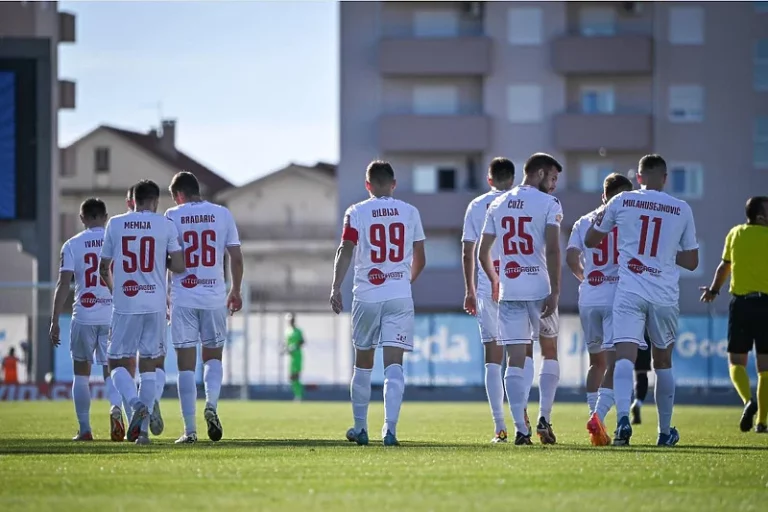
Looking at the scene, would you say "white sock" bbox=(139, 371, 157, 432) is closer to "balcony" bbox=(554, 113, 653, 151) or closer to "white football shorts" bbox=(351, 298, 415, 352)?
"white football shorts" bbox=(351, 298, 415, 352)

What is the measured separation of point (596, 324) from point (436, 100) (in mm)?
55492

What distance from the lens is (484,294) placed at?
14.6 meters

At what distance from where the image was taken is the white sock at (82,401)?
15.9 metres

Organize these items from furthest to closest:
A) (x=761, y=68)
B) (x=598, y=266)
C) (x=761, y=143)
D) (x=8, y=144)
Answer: (x=761, y=143), (x=761, y=68), (x=8, y=144), (x=598, y=266)

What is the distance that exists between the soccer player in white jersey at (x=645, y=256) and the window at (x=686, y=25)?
5658cm

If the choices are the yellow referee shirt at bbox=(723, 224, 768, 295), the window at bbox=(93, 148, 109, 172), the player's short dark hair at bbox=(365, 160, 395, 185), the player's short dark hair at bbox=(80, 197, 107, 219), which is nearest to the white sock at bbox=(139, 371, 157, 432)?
the player's short dark hair at bbox=(80, 197, 107, 219)

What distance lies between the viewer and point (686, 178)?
69562 mm

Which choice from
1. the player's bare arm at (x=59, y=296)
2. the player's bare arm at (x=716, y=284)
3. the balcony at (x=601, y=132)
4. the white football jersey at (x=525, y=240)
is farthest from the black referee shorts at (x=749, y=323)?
the balcony at (x=601, y=132)

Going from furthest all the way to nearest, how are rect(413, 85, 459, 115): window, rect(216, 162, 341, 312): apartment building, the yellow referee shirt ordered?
1. rect(216, 162, 341, 312): apartment building
2. rect(413, 85, 459, 115): window
3. the yellow referee shirt

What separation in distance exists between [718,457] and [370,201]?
359 cm

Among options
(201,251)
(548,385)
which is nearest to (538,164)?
(548,385)

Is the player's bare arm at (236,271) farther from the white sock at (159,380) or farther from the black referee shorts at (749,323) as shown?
the black referee shorts at (749,323)

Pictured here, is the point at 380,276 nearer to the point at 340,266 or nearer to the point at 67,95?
the point at 340,266

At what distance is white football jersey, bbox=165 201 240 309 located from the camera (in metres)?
14.5
